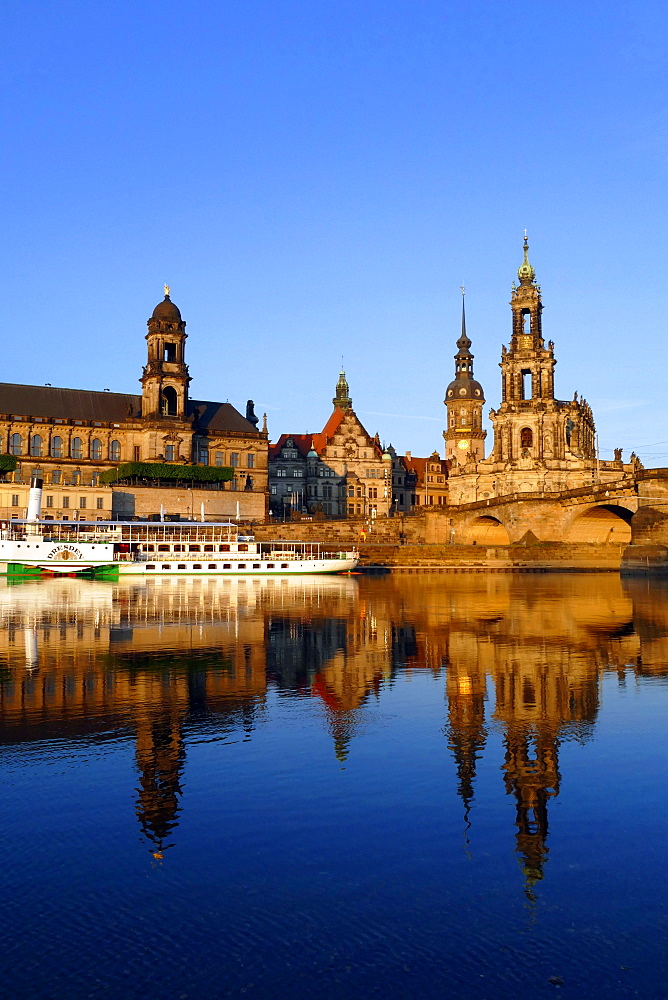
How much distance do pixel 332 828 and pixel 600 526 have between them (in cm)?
10109

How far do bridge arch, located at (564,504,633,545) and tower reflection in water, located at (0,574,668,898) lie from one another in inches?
2073

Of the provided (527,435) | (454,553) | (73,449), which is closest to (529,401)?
(527,435)

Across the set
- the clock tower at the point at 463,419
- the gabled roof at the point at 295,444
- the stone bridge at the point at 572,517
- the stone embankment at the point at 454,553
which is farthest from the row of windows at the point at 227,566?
the clock tower at the point at 463,419

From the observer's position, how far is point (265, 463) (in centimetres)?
13125

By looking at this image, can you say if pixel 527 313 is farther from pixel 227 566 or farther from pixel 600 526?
pixel 227 566

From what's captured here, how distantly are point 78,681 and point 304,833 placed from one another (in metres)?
11.7

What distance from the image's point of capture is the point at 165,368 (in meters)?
124

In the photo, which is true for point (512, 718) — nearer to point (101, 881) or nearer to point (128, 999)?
point (101, 881)

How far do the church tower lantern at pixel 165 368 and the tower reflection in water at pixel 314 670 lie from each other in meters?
77.4

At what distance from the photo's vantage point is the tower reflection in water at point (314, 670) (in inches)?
540

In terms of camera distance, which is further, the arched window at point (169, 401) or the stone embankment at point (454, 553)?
the arched window at point (169, 401)

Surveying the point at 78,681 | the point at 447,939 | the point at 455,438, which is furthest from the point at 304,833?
the point at 455,438

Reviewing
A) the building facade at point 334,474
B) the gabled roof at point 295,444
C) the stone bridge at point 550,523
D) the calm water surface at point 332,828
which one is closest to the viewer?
the calm water surface at point 332,828

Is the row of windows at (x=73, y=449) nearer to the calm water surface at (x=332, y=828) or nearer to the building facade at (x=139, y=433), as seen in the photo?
the building facade at (x=139, y=433)
